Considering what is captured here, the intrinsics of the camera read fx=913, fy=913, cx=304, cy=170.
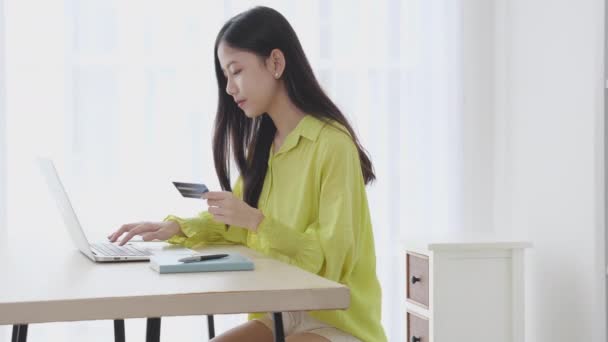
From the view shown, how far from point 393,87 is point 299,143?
1.67 meters

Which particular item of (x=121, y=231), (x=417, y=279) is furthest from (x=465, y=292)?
(x=121, y=231)

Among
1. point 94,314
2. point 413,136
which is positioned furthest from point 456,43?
point 94,314

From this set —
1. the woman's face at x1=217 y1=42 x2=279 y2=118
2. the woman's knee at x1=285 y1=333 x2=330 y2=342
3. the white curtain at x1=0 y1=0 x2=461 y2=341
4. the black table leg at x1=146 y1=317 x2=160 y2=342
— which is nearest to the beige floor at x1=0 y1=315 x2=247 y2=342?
the white curtain at x1=0 y1=0 x2=461 y2=341

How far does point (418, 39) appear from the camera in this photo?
358 cm

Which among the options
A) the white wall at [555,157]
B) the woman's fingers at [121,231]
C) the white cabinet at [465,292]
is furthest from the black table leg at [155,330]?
the white wall at [555,157]

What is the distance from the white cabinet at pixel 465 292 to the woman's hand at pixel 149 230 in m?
0.96

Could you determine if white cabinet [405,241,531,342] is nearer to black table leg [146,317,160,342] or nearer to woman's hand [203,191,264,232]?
woman's hand [203,191,264,232]

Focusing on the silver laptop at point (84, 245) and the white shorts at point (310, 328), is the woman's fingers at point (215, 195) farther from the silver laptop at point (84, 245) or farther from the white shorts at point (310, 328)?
the white shorts at point (310, 328)

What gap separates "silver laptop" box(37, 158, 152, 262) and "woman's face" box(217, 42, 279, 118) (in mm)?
386

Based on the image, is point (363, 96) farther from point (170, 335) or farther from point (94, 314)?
point (94, 314)

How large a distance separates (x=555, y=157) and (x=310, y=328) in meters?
1.66

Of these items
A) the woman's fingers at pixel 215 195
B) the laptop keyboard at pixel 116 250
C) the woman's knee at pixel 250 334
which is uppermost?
the woman's fingers at pixel 215 195

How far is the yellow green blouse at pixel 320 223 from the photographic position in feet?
5.59

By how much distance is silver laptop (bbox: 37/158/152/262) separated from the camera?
1.68 metres
